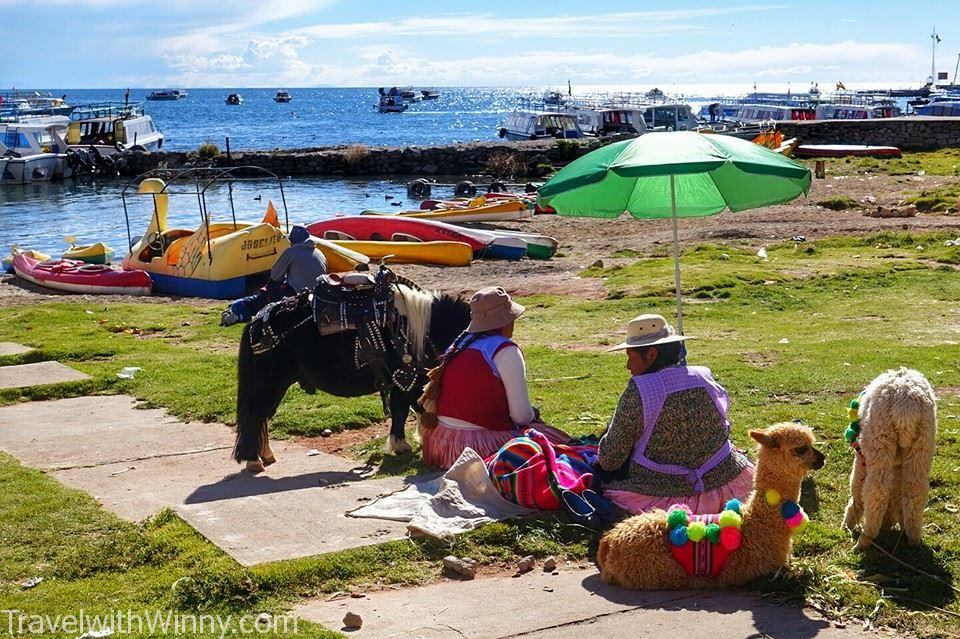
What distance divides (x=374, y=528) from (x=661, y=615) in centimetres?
185

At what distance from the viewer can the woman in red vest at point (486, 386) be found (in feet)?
23.1

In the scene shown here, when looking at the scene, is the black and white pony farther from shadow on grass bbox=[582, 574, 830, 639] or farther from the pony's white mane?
shadow on grass bbox=[582, 574, 830, 639]

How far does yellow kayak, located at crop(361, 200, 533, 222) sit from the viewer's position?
28.7 metres

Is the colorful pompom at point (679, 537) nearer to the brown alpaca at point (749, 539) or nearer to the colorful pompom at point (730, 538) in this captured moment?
the brown alpaca at point (749, 539)

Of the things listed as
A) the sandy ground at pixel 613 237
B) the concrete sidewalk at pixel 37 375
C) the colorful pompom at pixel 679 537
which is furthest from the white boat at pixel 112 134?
the colorful pompom at pixel 679 537

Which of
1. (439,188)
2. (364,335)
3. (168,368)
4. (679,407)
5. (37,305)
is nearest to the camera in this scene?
(679,407)

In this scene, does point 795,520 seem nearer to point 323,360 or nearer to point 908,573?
point 908,573

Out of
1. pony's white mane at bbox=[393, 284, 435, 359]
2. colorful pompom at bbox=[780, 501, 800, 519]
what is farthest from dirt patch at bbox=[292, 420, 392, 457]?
colorful pompom at bbox=[780, 501, 800, 519]

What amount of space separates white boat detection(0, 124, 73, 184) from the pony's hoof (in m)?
50.8

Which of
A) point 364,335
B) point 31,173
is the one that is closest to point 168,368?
point 364,335

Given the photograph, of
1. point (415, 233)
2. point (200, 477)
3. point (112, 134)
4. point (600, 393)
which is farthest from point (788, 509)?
point (112, 134)

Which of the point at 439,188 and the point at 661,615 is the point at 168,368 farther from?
the point at 439,188

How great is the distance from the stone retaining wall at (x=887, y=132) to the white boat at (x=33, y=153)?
35.0 meters

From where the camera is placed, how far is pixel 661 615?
5.04 m
